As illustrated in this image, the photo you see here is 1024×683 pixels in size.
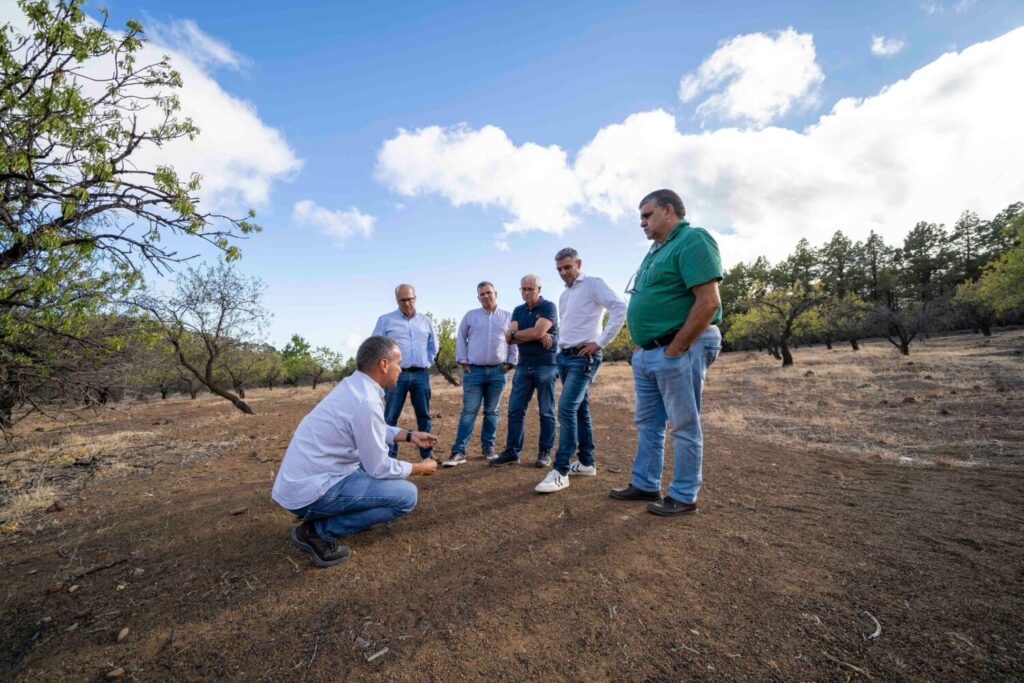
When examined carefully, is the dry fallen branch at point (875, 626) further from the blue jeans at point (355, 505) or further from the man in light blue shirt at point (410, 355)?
the man in light blue shirt at point (410, 355)

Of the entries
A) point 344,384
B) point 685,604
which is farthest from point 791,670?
point 344,384

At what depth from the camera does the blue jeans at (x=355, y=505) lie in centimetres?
289

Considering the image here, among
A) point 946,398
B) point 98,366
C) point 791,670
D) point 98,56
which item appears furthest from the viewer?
point 946,398

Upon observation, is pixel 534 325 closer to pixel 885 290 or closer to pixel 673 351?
pixel 673 351

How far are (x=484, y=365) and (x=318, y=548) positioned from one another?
9.81ft

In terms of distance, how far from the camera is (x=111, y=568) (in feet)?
9.89

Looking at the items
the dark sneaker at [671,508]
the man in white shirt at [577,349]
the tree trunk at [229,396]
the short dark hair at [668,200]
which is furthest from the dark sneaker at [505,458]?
the tree trunk at [229,396]

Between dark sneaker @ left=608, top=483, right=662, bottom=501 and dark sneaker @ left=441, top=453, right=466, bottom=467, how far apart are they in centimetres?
218

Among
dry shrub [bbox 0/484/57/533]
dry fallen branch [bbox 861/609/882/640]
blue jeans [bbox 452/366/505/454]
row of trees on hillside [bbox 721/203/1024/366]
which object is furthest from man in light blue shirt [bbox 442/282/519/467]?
row of trees on hillside [bbox 721/203/1024/366]

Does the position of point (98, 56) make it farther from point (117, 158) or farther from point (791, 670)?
point (791, 670)

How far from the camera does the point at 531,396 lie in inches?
190

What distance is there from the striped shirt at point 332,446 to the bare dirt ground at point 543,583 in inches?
23.0

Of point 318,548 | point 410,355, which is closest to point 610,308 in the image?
point 410,355

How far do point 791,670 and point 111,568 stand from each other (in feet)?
14.4
